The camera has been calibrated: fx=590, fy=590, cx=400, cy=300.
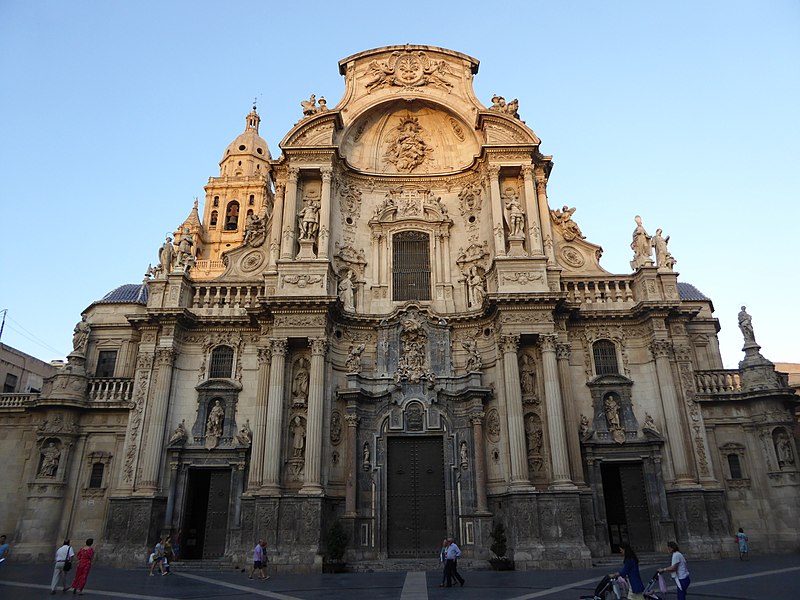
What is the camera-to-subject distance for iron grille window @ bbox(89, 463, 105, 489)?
2302cm

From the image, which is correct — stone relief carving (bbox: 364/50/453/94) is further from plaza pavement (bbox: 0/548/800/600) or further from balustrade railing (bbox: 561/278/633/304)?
plaza pavement (bbox: 0/548/800/600)

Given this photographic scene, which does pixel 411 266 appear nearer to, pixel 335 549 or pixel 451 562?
pixel 335 549

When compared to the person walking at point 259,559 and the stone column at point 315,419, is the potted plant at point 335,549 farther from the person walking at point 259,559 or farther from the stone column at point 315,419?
the person walking at point 259,559

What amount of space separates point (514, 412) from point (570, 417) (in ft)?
7.37

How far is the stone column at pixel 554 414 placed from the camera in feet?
68.2

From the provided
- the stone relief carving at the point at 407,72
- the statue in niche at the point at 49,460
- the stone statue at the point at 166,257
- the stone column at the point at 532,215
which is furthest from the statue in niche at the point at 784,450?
the statue in niche at the point at 49,460

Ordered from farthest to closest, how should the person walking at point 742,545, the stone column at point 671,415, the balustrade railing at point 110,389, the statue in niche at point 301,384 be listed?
the balustrade railing at point 110,389, the statue in niche at point 301,384, the stone column at point 671,415, the person walking at point 742,545

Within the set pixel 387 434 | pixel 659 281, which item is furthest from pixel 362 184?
pixel 659 281

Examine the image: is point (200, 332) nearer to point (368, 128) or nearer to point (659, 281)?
point (368, 128)

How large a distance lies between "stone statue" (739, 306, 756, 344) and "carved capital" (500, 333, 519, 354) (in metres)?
9.78

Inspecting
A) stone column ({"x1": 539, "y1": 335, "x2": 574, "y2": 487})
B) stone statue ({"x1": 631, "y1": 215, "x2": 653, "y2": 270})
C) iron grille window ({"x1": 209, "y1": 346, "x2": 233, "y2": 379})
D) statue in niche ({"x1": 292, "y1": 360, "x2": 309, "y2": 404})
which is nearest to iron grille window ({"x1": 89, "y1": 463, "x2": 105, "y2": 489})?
iron grille window ({"x1": 209, "y1": 346, "x2": 233, "y2": 379})

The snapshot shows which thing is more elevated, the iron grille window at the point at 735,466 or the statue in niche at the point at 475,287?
the statue in niche at the point at 475,287

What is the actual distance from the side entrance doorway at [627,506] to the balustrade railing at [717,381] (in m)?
4.25

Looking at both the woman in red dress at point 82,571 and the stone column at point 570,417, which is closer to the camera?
the woman in red dress at point 82,571
